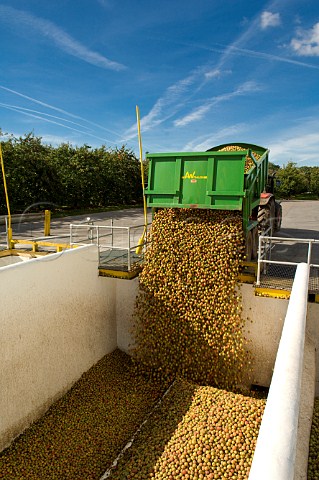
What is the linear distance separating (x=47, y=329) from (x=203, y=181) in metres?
4.92

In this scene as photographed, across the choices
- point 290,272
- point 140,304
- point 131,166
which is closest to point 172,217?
point 140,304

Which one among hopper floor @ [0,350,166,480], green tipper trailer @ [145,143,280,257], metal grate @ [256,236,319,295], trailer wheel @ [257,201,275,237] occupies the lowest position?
hopper floor @ [0,350,166,480]

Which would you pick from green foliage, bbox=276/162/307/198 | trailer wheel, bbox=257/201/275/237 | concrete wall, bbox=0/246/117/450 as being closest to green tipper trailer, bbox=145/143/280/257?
trailer wheel, bbox=257/201/275/237

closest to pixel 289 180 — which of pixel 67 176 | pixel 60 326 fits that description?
pixel 67 176

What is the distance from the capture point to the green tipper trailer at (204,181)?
7121 mm

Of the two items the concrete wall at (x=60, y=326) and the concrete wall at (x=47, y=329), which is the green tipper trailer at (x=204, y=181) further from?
the concrete wall at (x=47, y=329)

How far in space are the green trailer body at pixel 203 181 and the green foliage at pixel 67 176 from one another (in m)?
13.1

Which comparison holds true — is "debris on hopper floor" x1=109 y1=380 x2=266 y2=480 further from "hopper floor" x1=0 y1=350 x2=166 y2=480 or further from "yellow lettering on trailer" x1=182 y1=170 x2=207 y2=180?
"yellow lettering on trailer" x1=182 y1=170 x2=207 y2=180

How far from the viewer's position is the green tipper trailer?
712 centimetres

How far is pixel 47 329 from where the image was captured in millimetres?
7359

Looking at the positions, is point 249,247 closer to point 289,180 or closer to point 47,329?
point 47,329

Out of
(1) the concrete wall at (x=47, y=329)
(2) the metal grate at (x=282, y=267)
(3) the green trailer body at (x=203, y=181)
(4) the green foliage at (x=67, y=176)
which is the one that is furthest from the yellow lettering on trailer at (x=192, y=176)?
(4) the green foliage at (x=67, y=176)

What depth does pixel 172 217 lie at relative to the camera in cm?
780

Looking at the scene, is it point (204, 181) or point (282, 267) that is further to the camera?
point (282, 267)
